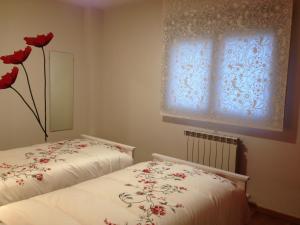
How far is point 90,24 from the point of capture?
164 inches

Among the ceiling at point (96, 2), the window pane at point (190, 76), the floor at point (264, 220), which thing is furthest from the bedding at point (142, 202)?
the ceiling at point (96, 2)

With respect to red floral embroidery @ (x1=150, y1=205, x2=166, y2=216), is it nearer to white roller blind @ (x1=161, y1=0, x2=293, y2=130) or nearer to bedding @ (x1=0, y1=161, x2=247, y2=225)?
bedding @ (x1=0, y1=161, x2=247, y2=225)

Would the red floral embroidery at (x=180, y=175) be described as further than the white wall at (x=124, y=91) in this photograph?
No

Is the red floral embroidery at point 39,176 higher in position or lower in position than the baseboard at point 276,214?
higher

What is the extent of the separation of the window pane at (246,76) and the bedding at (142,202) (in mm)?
945

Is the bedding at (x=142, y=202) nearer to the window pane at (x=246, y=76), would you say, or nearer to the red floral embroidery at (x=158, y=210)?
the red floral embroidery at (x=158, y=210)

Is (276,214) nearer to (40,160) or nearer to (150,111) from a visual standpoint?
(150,111)

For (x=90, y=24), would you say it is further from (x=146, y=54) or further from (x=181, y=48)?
(x=181, y=48)

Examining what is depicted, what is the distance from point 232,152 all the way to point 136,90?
1594 mm

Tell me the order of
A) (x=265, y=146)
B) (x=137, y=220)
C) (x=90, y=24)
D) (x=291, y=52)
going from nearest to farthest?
1. (x=137, y=220)
2. (x=291, y=52)
3. (x=265, y=146)
4. (x=90, y=24)

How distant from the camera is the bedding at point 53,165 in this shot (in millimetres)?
2084

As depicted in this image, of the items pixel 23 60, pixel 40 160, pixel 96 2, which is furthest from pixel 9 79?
pixel 96 2

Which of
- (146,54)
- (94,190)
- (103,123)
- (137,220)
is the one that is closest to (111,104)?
(103,123)

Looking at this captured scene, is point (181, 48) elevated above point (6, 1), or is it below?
below
